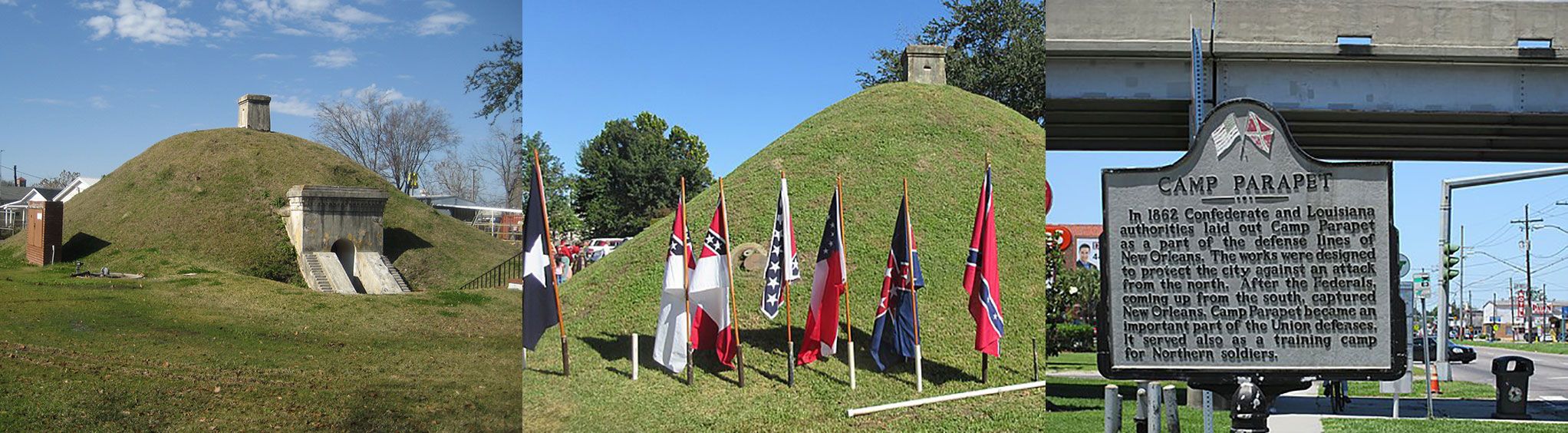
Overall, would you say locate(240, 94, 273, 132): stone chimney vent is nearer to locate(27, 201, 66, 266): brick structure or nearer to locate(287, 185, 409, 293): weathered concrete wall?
locate(287, 185, 409, 293): weathered concrete wall

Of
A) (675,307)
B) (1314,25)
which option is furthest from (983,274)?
(1314,25)

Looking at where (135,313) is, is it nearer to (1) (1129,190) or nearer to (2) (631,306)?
(2) (631,306)

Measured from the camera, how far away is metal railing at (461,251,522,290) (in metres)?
11.0

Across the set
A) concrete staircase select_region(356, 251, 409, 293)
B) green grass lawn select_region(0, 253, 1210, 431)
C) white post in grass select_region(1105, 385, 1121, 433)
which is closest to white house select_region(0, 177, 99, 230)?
green grass lawn select_region(0, 253, 1210, 431)

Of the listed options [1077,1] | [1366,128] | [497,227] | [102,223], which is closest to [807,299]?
[497,227]

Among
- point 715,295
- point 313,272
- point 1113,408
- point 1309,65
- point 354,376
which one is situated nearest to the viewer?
point 1113,408

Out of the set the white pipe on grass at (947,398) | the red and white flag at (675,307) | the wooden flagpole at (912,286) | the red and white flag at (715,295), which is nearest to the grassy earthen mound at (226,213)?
the red and white flag at (675,307)

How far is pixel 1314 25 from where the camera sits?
8.39 metres

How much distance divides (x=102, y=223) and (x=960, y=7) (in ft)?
32.8

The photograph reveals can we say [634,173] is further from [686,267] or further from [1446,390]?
[1446,390]

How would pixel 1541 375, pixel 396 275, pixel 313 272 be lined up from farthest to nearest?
pixel 1541 375
pixel 396 275
pixel 313 272

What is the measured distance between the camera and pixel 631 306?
1114cm

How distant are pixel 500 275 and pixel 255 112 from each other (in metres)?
2.59

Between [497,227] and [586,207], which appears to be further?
[586,207]
